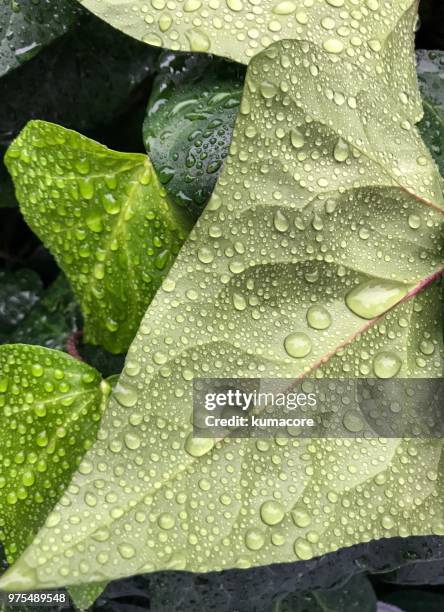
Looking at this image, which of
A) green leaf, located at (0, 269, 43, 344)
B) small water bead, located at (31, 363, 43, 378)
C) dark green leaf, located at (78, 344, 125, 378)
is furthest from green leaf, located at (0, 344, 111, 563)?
green leaf, located at (0, 269, 43, 344)

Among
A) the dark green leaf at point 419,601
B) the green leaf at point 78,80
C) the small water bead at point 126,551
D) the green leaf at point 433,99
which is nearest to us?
the small water bead at point 126,551

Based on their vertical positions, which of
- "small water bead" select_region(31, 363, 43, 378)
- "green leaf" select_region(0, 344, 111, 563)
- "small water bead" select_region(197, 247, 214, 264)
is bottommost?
"green leaf" select_region(0, 344, 111, 563)

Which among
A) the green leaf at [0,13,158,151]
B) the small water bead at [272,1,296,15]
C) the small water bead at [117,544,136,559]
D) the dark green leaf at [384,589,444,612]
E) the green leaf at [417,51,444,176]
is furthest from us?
the dark green leaf at [384,589,444,612]

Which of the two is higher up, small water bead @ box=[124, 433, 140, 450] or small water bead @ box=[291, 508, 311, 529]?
small water bead @ box=[124, 433, 140, 450]

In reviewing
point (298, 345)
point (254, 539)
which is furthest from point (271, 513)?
point (298, 345)

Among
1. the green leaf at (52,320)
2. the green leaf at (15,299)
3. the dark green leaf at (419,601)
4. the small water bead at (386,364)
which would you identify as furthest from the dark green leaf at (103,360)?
the dark green leaf at (419,601)

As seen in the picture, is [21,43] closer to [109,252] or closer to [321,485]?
[109,252]

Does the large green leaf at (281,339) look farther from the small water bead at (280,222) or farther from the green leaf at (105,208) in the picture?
the green leaf at (105,208)

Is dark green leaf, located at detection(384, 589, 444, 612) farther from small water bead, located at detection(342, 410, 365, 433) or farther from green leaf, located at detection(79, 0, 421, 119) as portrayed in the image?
green leaf, located at detection(79, 0, 421, 119)
